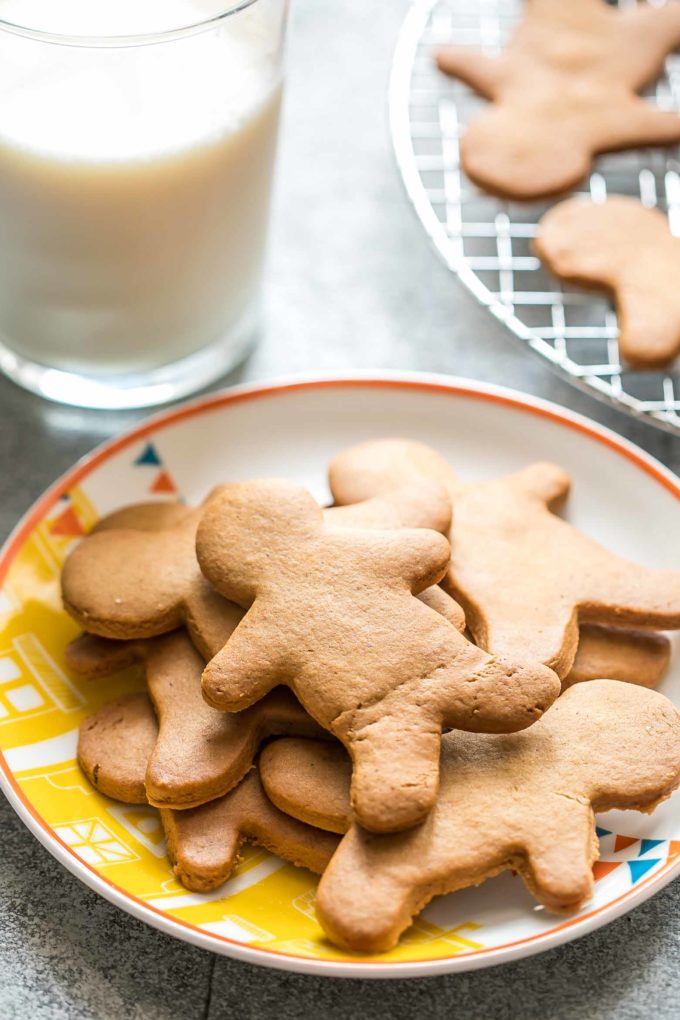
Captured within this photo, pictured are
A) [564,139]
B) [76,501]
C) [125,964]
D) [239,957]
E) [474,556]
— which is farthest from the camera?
[564,139]

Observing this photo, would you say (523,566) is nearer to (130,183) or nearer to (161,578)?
(161,578)

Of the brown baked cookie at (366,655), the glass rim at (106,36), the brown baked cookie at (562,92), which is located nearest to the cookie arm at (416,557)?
the brown baked cookie at (366,655)

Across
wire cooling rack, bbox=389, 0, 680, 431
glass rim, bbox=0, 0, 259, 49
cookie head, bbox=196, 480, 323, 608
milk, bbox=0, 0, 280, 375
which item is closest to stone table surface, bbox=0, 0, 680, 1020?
wire cooling rack, bbox=389, 0, 680, 431

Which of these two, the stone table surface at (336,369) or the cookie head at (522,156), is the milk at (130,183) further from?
the cookie head at (522,156)

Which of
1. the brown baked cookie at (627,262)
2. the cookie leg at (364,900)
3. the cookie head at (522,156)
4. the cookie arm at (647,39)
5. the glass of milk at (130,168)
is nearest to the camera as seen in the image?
the cookie leg at (364,900)

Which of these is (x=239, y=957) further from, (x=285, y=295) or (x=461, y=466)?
(x=285, y=295)

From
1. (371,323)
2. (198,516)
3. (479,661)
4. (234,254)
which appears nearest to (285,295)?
(371,323)

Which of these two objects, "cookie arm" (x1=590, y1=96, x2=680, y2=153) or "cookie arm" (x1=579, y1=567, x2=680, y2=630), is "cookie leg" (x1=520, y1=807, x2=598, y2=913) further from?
"cookie arm" (x1=590, y1=96, x2=680, y2=153)
